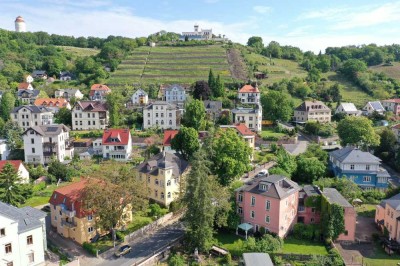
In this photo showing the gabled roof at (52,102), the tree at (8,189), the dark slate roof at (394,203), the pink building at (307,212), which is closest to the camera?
the dark slate roof at (394,203)

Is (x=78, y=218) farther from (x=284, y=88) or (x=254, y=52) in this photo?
(x=254, y=52)

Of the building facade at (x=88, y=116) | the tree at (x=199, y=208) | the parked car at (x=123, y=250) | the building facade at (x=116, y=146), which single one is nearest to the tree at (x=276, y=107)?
the building facade at (x=116, y=146)

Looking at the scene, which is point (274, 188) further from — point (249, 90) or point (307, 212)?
point (249, 90)

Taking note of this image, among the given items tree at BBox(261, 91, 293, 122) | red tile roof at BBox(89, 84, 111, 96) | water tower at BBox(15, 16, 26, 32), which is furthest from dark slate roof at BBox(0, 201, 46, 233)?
water tower at BBox(15, 16, 26, 32)

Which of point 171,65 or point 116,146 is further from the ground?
point 171,65

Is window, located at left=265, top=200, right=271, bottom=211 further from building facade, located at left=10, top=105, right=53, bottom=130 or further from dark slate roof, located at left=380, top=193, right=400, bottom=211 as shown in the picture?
building facade, located at left=10, top=105, right=53, bottom=130

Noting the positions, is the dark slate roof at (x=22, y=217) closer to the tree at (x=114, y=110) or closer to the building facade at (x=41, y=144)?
the building facade at (x=41, y=144)

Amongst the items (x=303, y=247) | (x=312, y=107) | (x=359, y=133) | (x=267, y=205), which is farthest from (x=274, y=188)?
(x=312, y=107)
